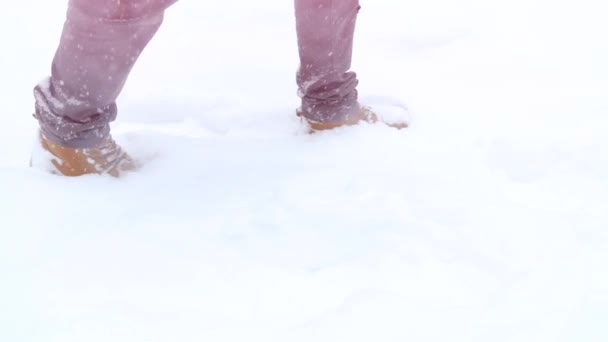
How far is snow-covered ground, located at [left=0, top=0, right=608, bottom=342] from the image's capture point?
91 centimetres

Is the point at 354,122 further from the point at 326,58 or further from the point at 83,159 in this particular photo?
the point at 83,159

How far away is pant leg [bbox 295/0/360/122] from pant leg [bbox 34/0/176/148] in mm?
377

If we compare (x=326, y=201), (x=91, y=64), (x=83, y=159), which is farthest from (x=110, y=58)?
(x=326, y=201)

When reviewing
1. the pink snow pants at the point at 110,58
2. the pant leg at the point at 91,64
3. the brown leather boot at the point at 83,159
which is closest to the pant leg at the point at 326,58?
the pink snow pants at the point at 110,58

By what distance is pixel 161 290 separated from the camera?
96 centimetres

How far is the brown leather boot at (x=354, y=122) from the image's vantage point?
4.91ft

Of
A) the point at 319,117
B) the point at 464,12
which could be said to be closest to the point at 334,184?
the point at 319,117

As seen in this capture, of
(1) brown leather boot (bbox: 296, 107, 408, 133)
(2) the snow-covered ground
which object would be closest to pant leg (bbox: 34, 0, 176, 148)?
(2) the snow-covered ground

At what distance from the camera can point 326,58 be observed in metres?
1.43

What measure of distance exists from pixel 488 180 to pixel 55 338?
0.87 meters

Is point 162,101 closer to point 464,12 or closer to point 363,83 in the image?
point 363,83

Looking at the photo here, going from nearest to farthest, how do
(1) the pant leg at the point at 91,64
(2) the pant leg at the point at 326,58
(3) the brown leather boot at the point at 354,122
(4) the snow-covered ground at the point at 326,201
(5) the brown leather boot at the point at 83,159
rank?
(4) the snow-covered ground at the point at 326,201 < (1) the pant leg at the point at 91,64 < (5) the brown leather boot at the point at 83,159 < (2) the pant leg at the point at 326,58 < (3) the brown leather boot at the point at 354,122

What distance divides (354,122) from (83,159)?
25.3 inches

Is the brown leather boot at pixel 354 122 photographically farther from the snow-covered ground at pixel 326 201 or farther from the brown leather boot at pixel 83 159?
the brown leather boot at pixel 83 159
